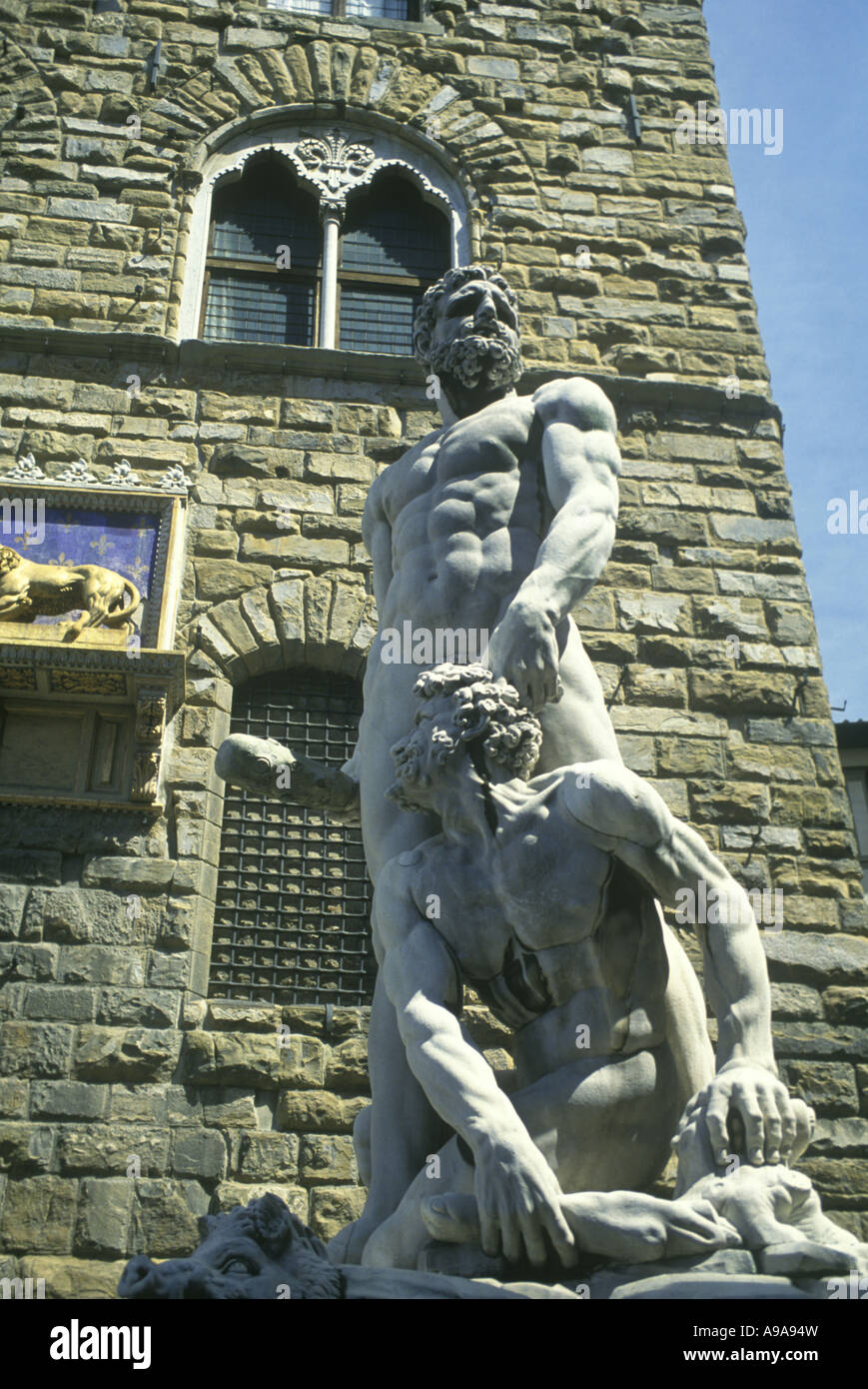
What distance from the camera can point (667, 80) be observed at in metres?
10.7

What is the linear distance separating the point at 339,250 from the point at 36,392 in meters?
2.57

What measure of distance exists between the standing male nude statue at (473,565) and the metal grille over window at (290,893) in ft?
9.06

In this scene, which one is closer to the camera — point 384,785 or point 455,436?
point 384,785

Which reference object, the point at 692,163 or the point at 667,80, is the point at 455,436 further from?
the point at 667,80

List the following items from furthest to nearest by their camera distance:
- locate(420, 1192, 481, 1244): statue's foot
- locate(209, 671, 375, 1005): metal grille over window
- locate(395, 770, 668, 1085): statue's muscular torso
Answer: locate(209, 671, 375, 1005): metal grille over window
locate(395, 770, 668, 1085): statue's muscular torso
locate(420, 1192, 481, 1244): statue's foot

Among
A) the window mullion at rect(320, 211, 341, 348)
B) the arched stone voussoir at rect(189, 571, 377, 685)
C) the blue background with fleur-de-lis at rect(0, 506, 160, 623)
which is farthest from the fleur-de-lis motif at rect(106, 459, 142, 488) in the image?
the window mullion at rect(320, 211, 341, 348)

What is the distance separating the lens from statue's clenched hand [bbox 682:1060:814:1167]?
2936 mm

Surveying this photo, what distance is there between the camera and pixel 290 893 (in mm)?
7230

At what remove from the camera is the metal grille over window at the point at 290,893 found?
22.8ft

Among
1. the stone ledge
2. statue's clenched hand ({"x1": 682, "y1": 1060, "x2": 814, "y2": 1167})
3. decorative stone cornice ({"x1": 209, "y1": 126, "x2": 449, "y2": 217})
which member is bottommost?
statue's clenched hand ({"x1": 682, "y1": 1060, "x2": 814, "y2": 1167})

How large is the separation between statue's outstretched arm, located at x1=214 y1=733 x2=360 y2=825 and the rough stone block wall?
2.45 meters

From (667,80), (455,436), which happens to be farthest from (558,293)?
(455,436)

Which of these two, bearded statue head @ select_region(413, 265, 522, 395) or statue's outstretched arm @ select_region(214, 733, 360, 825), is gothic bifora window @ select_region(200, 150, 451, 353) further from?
statue's outstretched arm @ select_region(214, 733, 360, 825)

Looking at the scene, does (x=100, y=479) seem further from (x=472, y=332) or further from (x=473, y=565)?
(x=473, y=565)
